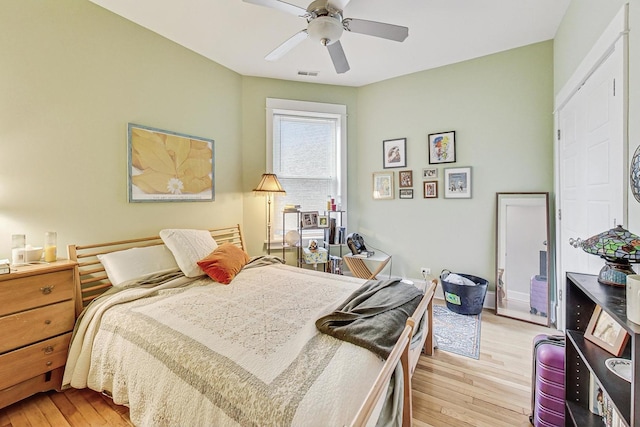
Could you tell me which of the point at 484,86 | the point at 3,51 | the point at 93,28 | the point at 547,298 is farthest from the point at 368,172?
the point at 3,51

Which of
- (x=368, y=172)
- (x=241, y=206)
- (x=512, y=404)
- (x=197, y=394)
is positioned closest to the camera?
(x=197, y=394)

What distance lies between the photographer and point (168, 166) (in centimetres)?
283

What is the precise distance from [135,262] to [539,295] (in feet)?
13.0

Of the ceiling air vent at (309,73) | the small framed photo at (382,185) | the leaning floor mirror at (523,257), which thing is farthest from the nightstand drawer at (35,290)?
the leaning floor mirror at (523,257)

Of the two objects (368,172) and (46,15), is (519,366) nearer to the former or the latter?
(368,172)

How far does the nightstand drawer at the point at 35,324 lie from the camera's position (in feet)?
5.28

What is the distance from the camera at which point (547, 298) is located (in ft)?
9.21

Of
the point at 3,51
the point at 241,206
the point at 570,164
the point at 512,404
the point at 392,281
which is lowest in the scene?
the point at 512,404

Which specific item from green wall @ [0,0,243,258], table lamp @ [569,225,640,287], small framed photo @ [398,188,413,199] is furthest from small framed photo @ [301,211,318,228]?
table lamp @ [569,225,640,287]

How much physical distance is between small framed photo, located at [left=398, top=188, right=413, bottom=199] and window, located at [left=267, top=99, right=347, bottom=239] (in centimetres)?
79

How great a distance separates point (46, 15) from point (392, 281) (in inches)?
133

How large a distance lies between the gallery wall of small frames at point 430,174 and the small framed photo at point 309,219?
3.14 ft

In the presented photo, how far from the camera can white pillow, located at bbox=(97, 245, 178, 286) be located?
2164mm

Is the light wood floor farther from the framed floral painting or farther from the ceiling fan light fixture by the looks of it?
the ceiling fan light fixture
